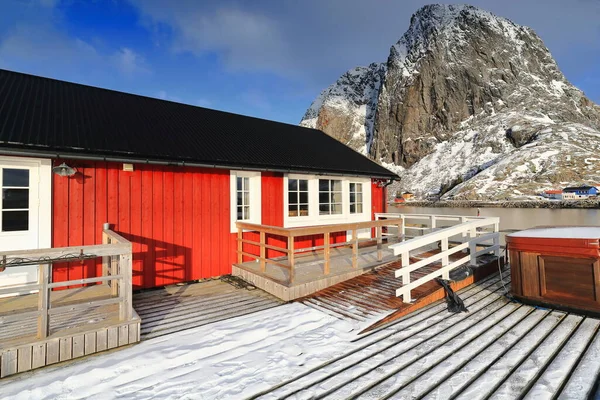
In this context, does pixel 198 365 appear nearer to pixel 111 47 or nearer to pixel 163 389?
pixel 163 389

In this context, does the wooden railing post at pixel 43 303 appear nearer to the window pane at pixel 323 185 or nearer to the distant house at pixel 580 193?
the window pane at pixel 323 185

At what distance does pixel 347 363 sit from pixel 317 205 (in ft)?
19.0

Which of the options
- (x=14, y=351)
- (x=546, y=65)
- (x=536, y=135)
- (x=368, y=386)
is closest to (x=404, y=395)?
(x=368, y=386)

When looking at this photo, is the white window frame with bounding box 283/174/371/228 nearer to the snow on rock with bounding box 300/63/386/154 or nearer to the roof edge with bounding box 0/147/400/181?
the roof edge with bounding box 0/147/400/181

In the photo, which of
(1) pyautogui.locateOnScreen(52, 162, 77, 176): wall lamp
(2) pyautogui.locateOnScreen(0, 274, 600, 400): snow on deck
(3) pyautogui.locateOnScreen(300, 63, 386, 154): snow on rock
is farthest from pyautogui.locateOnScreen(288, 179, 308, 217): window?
(3) pyautogui.locateOnScreen(300, 63, 386, 154): snow on rock

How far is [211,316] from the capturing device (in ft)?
14.9

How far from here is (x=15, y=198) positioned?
16.0 ft

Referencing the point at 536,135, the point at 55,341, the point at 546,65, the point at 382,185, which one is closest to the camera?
the point at 55,341

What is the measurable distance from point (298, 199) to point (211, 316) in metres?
4.48

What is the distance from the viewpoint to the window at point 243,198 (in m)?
7.27

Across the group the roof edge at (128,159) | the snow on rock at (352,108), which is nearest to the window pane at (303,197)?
the roof edge at (128,159)

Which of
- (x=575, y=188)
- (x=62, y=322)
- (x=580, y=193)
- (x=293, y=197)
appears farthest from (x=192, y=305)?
(x=580, y=193)

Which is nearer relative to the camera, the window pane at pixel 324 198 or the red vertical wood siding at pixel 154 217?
the red vertical wood siding at pixel 154 217

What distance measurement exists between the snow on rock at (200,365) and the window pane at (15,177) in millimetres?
3357
